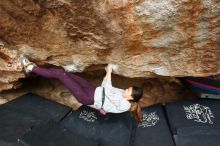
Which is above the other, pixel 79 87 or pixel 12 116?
pixel 79 87

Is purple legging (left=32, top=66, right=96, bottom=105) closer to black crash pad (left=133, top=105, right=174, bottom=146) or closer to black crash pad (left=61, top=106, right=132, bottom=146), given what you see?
black crash pad (left=61, top=106, right=132, bottom=146)

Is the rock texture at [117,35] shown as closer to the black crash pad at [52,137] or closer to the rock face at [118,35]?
the rock face at [118,35]

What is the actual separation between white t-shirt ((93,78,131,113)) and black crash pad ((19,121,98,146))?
0.34 m

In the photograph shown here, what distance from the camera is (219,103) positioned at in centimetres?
303

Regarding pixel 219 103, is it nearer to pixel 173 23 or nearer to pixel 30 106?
pixel 173 23

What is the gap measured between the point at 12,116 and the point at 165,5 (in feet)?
5.44

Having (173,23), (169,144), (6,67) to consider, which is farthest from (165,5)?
(6,67)

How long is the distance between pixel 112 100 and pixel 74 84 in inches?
14.0

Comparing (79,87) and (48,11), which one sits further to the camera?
(79,87)

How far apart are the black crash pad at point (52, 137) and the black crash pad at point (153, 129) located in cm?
43

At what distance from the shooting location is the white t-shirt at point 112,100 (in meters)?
2.73

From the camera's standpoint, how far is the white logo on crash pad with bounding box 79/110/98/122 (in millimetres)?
2996

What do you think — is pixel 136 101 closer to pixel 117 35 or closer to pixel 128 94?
pixel 128 94

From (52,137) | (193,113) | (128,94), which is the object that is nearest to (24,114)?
(52,137)
